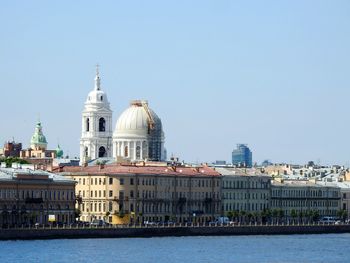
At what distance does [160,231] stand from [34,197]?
9.04 m

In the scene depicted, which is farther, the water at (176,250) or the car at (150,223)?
the car at (150,223)

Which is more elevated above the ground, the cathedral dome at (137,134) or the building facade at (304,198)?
the cathedral dome at (137,134)

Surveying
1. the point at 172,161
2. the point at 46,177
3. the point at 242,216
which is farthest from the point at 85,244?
the point at 172,161

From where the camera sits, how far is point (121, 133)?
568 ft

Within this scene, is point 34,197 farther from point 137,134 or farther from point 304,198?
point 304,198

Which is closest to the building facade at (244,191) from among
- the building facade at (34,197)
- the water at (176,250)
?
the building facade at (34,197)

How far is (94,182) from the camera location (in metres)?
148

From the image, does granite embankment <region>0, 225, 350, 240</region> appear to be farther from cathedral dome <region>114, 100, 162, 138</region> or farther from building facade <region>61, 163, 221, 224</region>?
cathedral dome <region>114, 100, 162, 138</region>

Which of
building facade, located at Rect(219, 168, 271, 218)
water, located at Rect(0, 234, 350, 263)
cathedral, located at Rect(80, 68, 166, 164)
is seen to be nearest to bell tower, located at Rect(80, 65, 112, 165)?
cathedral, located at Rect(80, 68, 166, 164)

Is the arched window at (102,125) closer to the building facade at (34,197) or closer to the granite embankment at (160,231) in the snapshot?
the granite embankment at (160,231)

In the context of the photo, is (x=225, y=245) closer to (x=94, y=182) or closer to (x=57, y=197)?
(x=57, y=197)

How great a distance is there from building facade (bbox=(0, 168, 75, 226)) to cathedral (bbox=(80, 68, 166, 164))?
100ft

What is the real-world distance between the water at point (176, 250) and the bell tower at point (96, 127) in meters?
47.4

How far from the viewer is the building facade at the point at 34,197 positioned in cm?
13100
